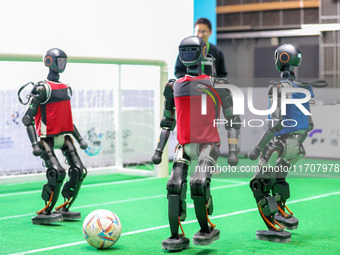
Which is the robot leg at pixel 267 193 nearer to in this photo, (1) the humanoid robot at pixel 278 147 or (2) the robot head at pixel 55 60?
(1) the humanoid robot at pixel 278 147

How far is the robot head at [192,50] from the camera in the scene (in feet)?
20.1

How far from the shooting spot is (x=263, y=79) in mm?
23375

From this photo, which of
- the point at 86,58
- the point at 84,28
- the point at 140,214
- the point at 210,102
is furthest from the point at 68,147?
the point at 84,28

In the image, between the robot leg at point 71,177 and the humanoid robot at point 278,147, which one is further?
the robot leg at point 71,177

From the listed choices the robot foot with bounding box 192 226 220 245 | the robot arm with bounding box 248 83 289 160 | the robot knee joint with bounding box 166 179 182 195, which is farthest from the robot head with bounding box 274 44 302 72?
the robot foot with bounding box 192 226 220 245

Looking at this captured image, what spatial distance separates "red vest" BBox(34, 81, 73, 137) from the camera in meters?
7.74

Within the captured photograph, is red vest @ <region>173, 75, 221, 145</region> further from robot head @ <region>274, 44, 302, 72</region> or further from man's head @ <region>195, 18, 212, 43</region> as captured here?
Answer: man's head @ <region>195, 18, 212, 43</region>

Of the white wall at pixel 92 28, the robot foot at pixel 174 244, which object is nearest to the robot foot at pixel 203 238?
the robot foot at pixel 174 244

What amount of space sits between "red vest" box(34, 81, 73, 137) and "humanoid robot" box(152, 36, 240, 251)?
2.07m

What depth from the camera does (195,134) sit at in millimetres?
6203

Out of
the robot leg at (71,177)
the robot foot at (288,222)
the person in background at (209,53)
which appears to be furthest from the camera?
the person in background at (209,53)

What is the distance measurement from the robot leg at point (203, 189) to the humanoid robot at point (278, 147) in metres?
0.66

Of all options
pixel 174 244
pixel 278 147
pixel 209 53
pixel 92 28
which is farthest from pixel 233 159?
pixel 92 28

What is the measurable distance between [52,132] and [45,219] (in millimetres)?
1074
